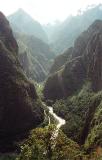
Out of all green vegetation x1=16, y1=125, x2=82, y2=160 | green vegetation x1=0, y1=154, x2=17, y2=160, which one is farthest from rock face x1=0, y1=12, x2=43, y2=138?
green vegetation x1=16, y1=125, x2=82, y2=160

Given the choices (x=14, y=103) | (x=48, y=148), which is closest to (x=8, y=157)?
(x=14, y=103)

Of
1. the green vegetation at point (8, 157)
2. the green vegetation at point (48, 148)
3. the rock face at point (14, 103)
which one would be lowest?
the green vegetation at point (48, 148)

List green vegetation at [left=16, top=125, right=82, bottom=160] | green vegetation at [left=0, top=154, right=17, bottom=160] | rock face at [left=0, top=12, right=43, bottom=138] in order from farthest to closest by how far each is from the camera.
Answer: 1. rock face at [left=0, top=12, right=43, bottom=138]
2. green vegetation at [left=0, top=154, right=17, bottom=160]
3. green vegetation at [left=16, top=125, right=82, bottom=160]

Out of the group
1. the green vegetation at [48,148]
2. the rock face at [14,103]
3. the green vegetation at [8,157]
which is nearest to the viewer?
the green vegetation at [48,148]

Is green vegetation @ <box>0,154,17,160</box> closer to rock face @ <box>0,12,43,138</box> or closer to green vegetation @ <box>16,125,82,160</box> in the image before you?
rock face @ <box>0,12,43,138</box>

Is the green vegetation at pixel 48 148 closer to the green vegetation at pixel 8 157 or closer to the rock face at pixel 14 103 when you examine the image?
the green vegetation at pixel 8 157

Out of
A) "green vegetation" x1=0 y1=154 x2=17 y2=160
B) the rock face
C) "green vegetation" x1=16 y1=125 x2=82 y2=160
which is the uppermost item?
the rock face

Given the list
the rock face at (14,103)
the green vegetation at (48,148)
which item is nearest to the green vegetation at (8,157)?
the rock face at (14,103)

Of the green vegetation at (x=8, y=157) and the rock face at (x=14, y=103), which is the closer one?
the green vegetation at (x=8, y=157)

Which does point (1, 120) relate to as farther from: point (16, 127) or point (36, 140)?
point (36, 140)

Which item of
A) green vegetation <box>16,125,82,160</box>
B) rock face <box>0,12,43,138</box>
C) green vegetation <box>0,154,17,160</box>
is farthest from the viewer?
rock face <box>0,12,43,138</box>

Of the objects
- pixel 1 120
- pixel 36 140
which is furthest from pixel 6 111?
pixel 36 140

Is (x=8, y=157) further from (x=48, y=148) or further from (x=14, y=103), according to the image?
(x=48, y=148)
